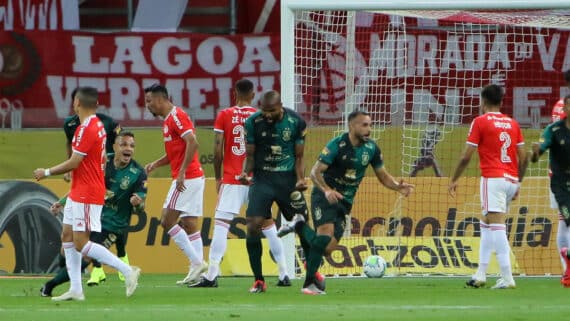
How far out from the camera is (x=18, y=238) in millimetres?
17750

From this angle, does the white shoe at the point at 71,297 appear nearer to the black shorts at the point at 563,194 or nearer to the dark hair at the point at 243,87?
the dark hair at the point at 243,87

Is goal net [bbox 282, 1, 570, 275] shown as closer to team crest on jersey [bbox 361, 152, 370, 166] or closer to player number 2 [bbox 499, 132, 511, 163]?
player number 2 [bbox 499, 132, 511, 163]

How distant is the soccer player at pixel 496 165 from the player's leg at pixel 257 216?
198 centimetres

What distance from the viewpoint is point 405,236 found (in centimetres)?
1752

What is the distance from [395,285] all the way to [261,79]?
755 centimetres

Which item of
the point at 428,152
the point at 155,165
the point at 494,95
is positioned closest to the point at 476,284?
the point at 494,95

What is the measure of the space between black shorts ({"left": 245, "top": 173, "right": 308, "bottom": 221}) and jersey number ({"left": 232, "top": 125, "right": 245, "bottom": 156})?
1347 mm

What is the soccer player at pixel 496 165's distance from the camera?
44.7ft

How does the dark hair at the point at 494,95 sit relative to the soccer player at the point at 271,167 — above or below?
above

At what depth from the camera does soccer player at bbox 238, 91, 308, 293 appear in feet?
42.8

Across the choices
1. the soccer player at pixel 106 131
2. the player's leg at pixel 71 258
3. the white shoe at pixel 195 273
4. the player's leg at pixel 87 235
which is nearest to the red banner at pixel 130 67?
the soccer player at pixel 106 131

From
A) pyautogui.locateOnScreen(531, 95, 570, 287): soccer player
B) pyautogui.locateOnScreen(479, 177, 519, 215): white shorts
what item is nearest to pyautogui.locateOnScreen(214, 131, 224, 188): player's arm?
pyautogui.locateOnScreen(479, 177, 519, 215): white shorts

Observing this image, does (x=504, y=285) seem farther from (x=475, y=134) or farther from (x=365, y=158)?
(x=365, y=158)

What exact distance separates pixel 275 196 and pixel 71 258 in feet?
7.56
